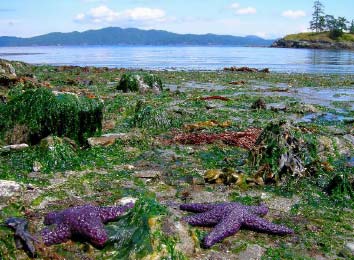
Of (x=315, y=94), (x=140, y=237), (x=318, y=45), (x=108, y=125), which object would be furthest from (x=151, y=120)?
(x=318, y=45)

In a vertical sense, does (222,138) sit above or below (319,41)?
below

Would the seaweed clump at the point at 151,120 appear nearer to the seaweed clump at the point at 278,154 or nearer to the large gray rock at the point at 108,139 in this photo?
the large gray rock at the point at 108,139

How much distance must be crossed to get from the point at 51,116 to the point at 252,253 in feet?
23.9

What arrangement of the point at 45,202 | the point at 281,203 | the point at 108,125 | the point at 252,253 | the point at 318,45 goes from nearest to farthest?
the point at 252,253
the point at 45,202
the point at 281,203
the point at 108,125
the point at 318,45

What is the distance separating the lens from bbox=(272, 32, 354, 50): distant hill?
11506 centimetres

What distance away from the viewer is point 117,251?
555 cm

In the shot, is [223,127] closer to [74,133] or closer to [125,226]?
[74,133]

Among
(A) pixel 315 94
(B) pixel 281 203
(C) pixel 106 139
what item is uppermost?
(C) pixel 106 139

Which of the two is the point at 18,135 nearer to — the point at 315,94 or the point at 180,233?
the point at 180,233

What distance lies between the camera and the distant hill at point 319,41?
378ft

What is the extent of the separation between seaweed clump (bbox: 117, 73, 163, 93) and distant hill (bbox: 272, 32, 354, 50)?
100m

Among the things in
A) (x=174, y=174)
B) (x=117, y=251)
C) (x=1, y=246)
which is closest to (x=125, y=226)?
(x=117, y=251)

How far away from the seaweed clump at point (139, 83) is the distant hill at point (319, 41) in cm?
10047

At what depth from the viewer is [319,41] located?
121 metres
